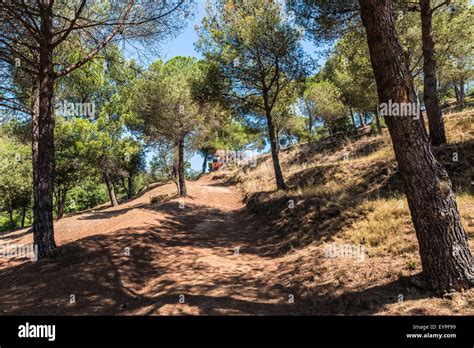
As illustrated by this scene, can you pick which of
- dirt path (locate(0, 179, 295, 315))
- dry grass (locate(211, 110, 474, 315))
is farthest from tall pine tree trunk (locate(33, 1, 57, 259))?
dry grass (locate(211, 110, 474, 315))

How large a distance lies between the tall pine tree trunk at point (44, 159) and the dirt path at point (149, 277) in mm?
597

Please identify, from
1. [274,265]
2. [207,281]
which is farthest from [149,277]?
[274,265]

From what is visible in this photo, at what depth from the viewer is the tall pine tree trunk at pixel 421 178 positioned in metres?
4.19

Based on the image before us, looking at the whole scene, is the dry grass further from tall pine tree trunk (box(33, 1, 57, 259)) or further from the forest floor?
tall pine tree trunk (box(33, 1, 57, 259))

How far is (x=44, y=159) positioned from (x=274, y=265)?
697 centimetres

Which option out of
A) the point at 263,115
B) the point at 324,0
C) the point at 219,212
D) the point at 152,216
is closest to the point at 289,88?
the point at 263,115

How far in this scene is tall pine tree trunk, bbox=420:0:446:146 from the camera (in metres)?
10.4

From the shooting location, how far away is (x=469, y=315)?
3.60 meters

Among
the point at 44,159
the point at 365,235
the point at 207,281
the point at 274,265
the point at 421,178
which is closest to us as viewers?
the point at 421,178

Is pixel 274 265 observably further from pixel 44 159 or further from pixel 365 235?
pixel 44 159

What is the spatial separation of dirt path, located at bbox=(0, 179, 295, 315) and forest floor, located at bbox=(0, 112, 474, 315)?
0.03 metres

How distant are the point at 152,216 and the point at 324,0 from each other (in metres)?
11.8

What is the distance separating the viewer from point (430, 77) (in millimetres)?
10477

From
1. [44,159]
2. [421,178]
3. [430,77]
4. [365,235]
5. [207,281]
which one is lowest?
[207,281]
